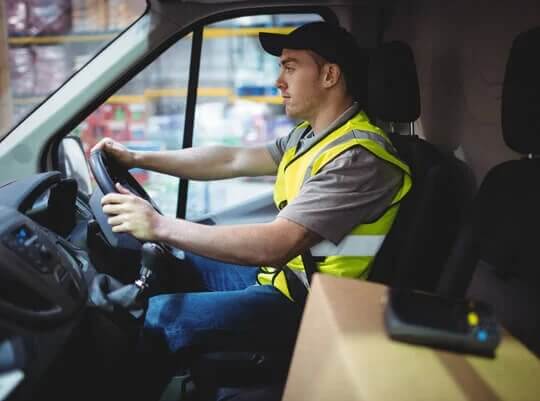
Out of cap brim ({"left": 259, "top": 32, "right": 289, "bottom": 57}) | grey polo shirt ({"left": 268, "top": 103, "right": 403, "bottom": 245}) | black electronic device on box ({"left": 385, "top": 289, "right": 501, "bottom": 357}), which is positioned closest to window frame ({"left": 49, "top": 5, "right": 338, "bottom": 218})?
cap brim ({"left": 259, "top": 32, "right": 289, "bottom": 57})

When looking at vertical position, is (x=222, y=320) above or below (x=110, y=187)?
below

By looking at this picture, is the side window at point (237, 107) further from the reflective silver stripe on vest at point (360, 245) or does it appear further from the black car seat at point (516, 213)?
the black car seat at point (516, 213)

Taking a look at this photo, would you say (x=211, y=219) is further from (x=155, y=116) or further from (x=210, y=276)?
(x=155, y=116)

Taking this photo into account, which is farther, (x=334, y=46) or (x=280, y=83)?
(x=280, y=83)

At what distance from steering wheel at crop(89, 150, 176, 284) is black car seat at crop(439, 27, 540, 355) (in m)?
0.69

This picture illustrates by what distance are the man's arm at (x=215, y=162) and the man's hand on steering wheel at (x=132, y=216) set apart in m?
0.53

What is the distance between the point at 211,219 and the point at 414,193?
1373 millimetres

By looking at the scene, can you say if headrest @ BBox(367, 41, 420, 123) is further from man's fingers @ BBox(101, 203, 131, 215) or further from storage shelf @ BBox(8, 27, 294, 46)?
storage shelf @ BBox(8, 27, 294, 46)

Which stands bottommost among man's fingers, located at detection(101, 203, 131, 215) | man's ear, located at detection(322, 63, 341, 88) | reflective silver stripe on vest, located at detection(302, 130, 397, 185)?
man's fingers, located at detection(101, 203, 131, 215)

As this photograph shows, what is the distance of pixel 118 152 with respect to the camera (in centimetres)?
160

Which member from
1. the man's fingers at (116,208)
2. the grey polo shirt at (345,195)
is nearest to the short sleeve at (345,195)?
the grey polo shirt at (345,195)

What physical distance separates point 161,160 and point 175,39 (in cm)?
45

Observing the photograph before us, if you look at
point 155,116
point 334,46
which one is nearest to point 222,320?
point 334,46

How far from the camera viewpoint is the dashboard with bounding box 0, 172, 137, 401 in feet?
2.86
